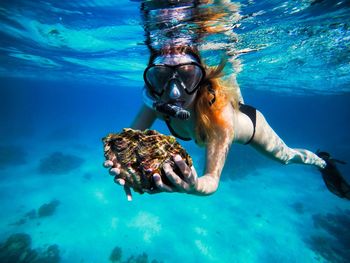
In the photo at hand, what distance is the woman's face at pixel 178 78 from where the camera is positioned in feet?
11.4

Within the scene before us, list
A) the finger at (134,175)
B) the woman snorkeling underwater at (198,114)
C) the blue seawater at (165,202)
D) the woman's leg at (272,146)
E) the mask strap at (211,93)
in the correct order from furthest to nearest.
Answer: the blue seawater at (165,202), the woman's leg at (272,146), the mask strap at (211,93), the woman snorkeling underwater at (198,114), the finger at (134,175)

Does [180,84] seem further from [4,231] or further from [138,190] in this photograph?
[4,231]

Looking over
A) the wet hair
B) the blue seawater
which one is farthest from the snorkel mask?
the blue seawater

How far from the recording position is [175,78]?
3.49 m

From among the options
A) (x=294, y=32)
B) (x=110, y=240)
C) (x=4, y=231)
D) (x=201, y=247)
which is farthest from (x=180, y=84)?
(x=4, y=231)

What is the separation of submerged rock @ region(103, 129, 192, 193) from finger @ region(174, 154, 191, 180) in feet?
0.40

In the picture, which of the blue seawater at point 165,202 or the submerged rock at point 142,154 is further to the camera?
the blue seawater at point 165,202

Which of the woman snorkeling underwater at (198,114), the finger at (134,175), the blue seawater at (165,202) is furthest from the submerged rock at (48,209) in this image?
the finger at (134,175)

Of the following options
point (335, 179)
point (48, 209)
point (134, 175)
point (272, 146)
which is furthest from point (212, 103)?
point (48, 209)

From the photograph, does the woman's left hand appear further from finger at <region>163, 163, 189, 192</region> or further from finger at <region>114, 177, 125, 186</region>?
finger at <region>114, 177, 125, 186</region>

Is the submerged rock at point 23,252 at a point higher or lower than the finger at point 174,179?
lower

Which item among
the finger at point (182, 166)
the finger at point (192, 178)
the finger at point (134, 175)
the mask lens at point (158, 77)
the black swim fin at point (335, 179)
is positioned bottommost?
the black swim fin at point (335, 179)

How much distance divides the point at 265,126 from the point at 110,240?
10.7 meters

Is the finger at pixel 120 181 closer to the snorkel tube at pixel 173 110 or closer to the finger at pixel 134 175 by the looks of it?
the finger at pixel 134 175
